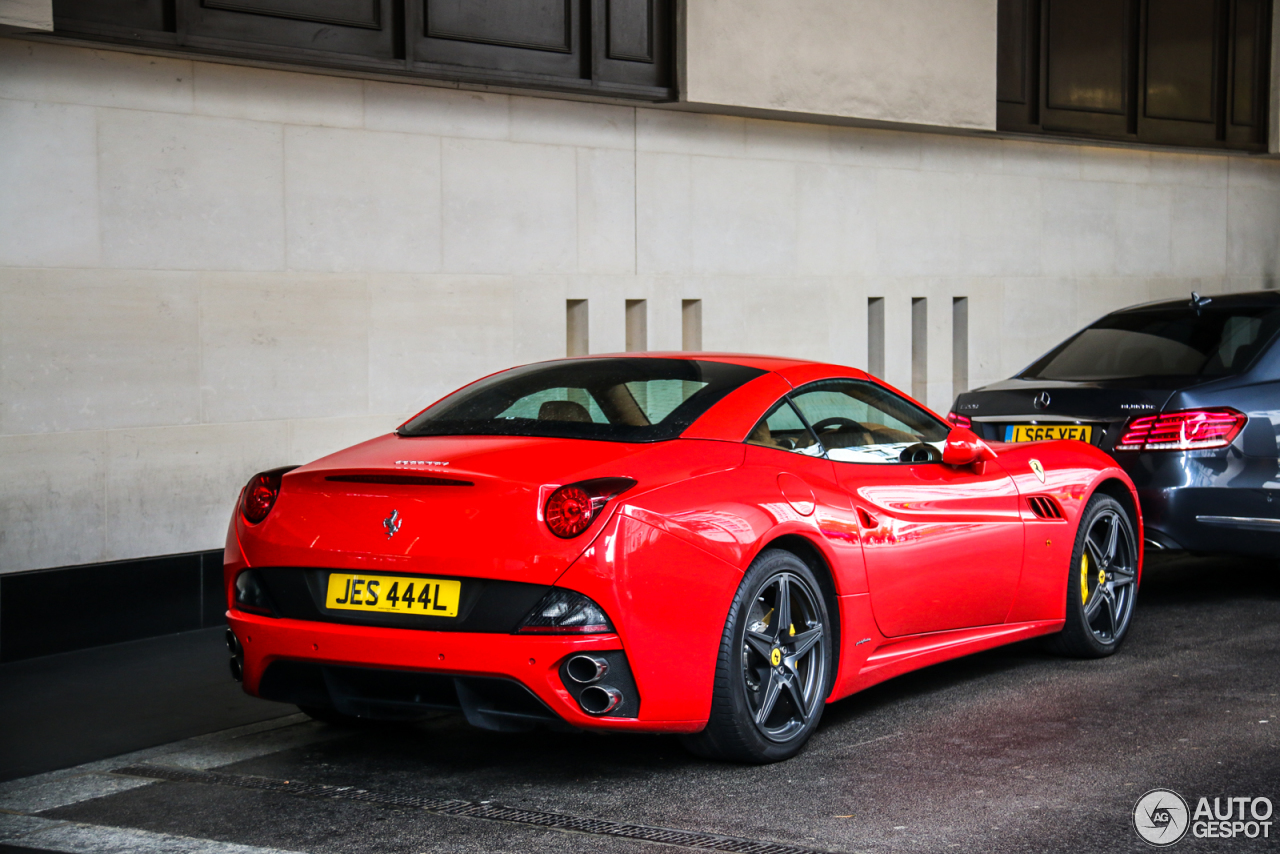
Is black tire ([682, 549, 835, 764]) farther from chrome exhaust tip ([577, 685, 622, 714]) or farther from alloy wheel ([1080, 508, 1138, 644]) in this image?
alloy wheel ([1080, 508, 1138, 644])

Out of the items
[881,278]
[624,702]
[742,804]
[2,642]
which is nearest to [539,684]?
[624,702]

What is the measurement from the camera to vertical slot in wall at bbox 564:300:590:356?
1048cm

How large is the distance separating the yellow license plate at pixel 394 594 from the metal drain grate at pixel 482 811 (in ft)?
1.96

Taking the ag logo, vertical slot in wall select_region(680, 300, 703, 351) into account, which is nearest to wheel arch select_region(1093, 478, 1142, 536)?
the ag logo

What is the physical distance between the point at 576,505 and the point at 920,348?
8.98 m

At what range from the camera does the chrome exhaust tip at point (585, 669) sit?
4.48 m

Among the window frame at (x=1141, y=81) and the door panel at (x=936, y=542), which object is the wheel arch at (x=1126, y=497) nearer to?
the door panel at (x=936, y=542)

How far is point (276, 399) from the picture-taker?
8.72 m

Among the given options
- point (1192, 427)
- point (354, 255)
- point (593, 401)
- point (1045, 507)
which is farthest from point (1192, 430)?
point (354, 255)

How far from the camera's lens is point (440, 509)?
183 inches

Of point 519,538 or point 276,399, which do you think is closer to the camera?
point 519,538

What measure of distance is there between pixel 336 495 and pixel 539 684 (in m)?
0.95

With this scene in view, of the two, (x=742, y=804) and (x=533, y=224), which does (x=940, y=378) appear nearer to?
(x=533, y=224)

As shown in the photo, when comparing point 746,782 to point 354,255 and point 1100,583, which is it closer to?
point 1100,583
